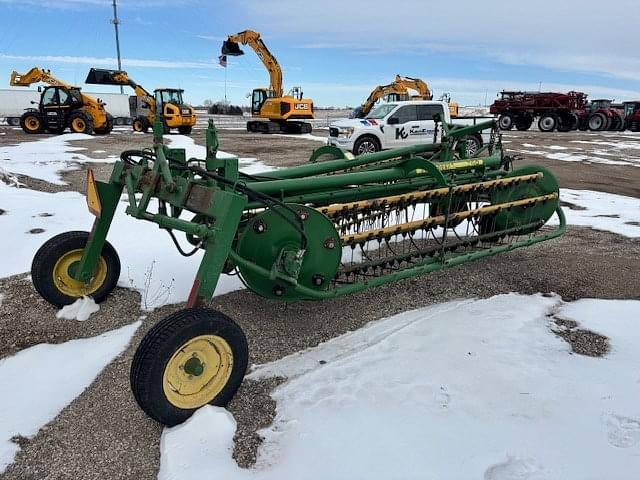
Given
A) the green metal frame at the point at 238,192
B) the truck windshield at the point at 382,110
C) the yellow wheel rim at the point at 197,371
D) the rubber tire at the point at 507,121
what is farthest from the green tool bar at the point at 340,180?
the rubber tire at the point at 507,121

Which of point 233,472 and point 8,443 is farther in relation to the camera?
point 8,443

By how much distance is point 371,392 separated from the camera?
2934 millimetres

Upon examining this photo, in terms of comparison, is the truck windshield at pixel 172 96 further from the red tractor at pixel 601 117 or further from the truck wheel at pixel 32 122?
the red tractor at pixel 601 117

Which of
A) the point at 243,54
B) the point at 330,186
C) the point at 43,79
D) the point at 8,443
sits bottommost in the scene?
the point at 8,443

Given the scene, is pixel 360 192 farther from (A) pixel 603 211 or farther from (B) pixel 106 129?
(B) pixel 106 129

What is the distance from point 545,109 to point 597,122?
430cm

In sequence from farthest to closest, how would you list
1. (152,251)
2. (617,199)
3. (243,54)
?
(243,54), (617,199), (152,251)

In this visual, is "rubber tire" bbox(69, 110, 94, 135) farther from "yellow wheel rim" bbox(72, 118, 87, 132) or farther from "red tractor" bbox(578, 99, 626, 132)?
"red tractor" bbox(578, 99, 626, 132)

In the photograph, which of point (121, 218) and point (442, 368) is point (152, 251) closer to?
point (121, 218)

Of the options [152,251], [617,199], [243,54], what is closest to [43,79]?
[243,54]

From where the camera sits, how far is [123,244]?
5398 mm

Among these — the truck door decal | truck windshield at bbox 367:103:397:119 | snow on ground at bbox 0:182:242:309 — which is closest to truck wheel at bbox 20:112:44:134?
truck windshield at bbox 367:103:397:119

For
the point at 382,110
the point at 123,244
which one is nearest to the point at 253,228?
the point at 123,244

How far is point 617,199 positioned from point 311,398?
820cm
